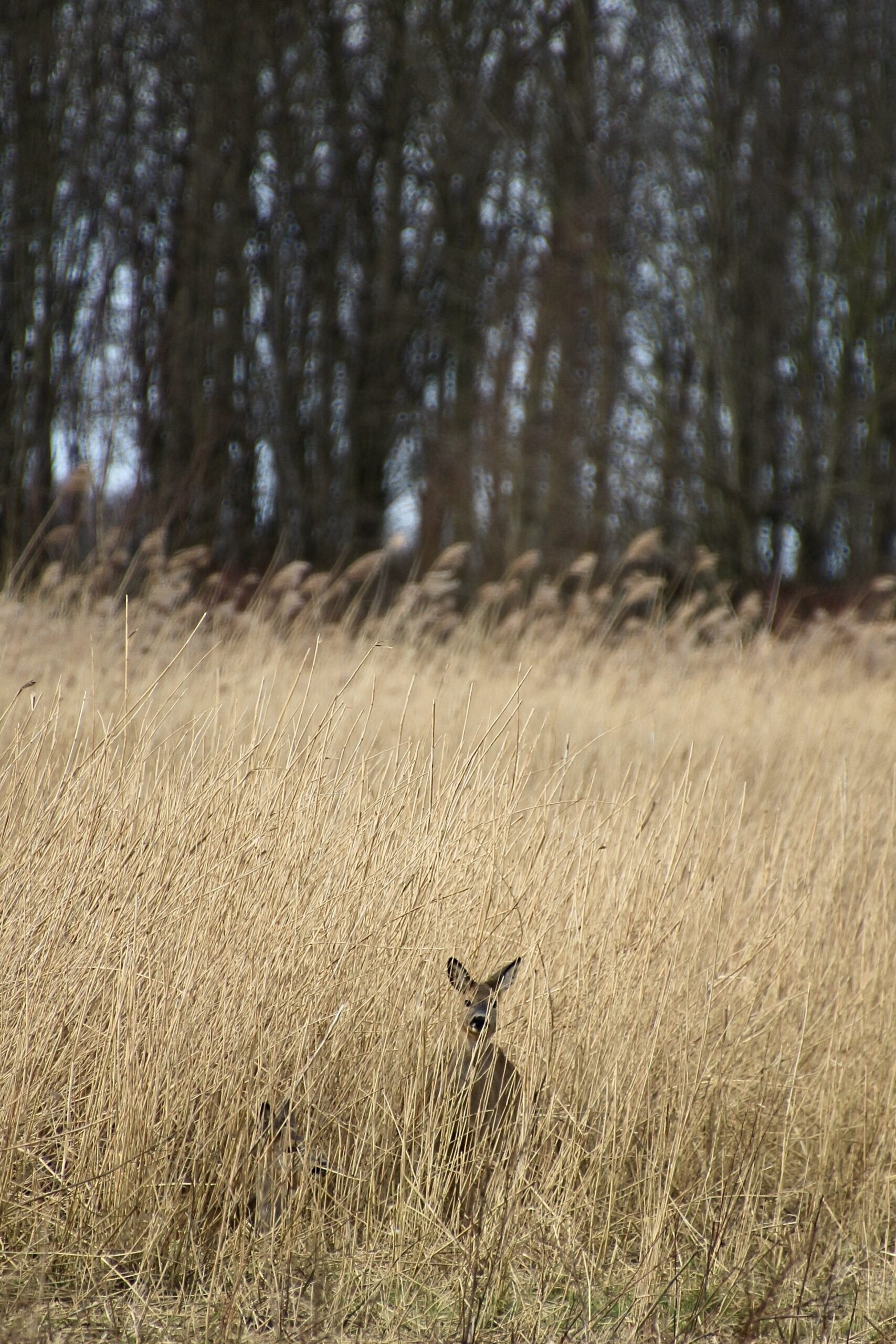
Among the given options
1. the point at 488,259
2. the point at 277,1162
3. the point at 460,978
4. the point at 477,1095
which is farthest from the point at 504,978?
the point at 488,259

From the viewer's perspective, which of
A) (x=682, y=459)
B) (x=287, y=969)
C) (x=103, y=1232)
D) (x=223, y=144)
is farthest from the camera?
(x=223, y=144)

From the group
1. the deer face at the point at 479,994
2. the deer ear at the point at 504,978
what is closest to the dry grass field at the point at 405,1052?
the deer face at the point at 479,994

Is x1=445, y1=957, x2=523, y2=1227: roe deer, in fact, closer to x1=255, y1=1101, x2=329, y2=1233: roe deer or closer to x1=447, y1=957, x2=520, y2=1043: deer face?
x1=447, y1=957, x2=520, y2=1043: deer face

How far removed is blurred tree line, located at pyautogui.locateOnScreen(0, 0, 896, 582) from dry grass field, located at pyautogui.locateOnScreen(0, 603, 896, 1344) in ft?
30.2

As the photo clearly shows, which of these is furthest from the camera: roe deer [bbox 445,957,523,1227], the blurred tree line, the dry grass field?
the blurred tree line

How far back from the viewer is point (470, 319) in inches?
Result: 605

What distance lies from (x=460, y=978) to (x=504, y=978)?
12 centimetres

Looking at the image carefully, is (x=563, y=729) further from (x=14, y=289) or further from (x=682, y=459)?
(x=14, y=289)

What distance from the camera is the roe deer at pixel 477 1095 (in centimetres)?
249

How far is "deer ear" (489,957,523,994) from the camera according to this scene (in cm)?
240

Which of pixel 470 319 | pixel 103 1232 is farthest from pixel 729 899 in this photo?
pixel 470 319

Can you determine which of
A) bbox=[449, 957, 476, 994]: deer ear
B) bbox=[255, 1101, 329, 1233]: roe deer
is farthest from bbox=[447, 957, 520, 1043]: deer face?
bbox=[255, 1101, 329, 1233]: roe deer

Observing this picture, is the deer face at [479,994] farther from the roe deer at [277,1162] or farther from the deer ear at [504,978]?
the roe deer at [277,1162]

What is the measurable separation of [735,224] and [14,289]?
7941 mm
